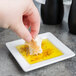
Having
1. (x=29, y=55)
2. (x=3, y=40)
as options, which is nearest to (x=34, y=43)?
(x=29, y=55)

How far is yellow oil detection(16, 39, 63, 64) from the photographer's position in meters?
0.60

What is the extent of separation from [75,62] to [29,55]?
14 cm

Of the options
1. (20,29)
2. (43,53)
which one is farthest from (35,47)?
(20,29)

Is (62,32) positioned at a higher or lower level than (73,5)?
lower

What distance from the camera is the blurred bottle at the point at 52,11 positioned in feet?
2.54

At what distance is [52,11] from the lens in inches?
30.7

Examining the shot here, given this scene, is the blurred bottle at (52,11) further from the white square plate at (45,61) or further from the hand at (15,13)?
the hand at (15,13)

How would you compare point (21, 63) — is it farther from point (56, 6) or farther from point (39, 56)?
point (56, 6)

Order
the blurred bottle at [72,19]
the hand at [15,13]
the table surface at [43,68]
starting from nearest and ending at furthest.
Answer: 1. the hand at [15,13]
2. the table surface at [43,68]
3. the blurred bottle at [72,19]

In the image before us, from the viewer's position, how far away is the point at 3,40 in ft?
2.34

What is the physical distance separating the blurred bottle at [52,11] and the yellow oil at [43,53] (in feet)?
0.48

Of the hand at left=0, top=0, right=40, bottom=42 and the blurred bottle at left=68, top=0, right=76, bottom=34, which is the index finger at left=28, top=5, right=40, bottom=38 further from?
the blurred bottle at left=68, top=0, right=76, bottom=34

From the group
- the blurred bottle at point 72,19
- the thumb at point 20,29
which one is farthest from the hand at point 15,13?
the blurred bottle at point 72,19

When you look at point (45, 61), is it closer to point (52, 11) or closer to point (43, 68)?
point (43, 68)
